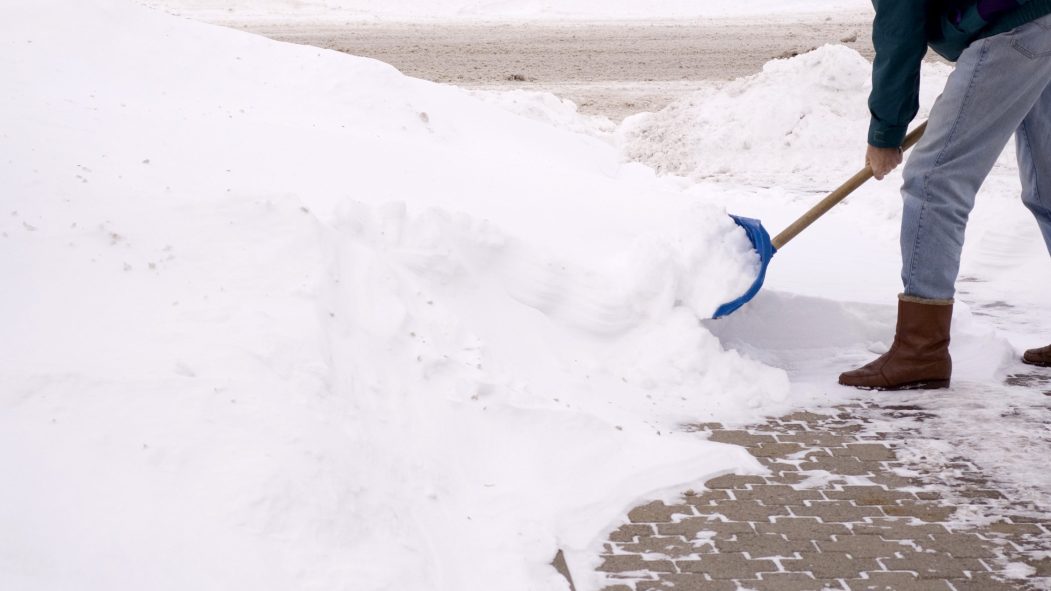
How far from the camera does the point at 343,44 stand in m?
16.4

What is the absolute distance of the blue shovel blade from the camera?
11.6 feet

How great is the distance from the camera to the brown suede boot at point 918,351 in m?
3.47

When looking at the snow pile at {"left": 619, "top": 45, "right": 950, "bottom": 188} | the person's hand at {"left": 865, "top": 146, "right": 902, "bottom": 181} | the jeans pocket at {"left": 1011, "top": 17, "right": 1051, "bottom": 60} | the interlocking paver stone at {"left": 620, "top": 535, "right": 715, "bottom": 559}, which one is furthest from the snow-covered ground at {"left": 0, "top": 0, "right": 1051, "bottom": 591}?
the snow pile at {"left": 619, "top": 45, "right": 950, "bottom": 188}

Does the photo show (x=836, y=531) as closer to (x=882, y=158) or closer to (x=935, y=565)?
(x=935, y=565)

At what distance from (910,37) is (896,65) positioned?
93mm

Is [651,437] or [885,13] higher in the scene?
[885,13]

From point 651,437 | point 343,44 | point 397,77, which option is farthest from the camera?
point 343,44

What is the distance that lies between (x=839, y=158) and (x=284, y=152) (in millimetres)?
4164

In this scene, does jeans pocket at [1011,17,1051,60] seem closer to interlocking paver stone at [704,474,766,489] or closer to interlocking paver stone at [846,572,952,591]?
interlocking paver stone at [704,474,766,489]

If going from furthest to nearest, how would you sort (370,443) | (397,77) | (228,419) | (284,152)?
(397,77) → (284,152) → (370,443) → (228,419)

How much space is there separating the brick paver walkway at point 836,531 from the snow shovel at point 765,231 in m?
0.58

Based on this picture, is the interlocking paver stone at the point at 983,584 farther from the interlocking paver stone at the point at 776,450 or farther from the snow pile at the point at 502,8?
the snow pile at the point at 502,8

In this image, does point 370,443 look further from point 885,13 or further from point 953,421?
point 885,13

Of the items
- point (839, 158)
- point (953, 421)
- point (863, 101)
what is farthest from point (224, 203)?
point (863, 101)
